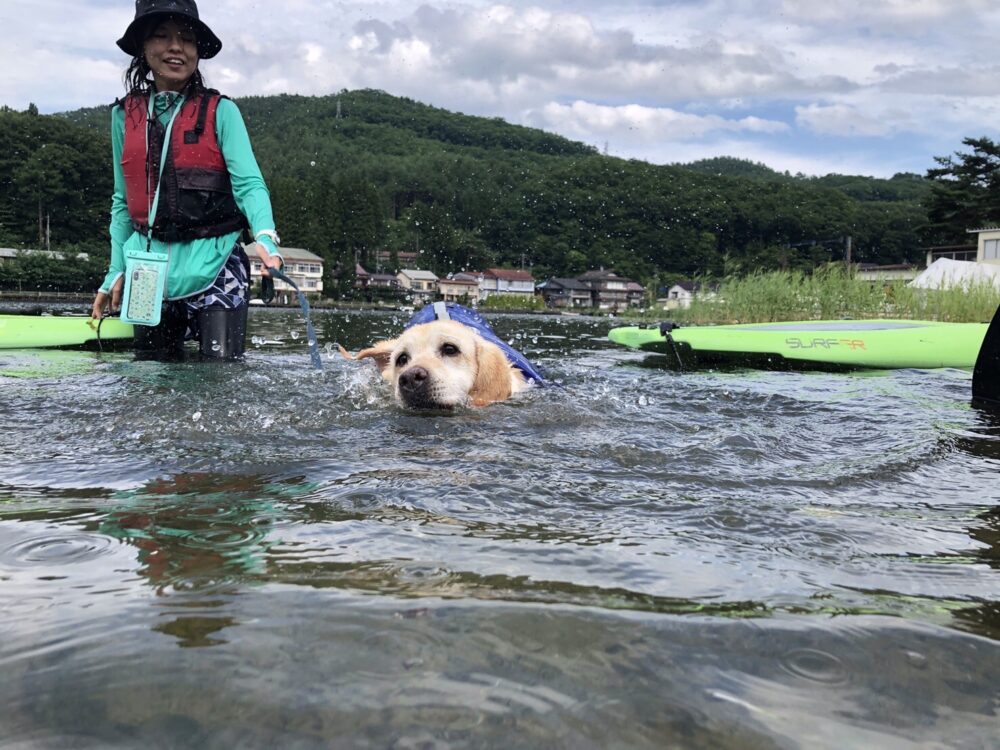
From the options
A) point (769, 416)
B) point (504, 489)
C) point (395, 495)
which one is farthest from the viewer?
point (769, 416)

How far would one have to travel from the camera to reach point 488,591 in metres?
1.38

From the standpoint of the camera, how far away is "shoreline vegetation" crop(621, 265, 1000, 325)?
1145 centimetres

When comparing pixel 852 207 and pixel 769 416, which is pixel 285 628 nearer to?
pixel 769 416

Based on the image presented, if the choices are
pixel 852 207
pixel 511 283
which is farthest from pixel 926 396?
pixel 511 283

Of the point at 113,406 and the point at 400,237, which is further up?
the point at 400,237

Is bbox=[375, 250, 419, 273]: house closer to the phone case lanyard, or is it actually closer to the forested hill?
the forested hill

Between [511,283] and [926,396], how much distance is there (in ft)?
306

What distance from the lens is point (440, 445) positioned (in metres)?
3.15

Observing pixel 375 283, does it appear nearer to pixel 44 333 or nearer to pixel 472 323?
pixel 44 333

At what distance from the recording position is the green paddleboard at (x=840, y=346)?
309 inches

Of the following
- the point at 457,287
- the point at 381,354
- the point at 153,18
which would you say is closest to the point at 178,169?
the point at 153,18

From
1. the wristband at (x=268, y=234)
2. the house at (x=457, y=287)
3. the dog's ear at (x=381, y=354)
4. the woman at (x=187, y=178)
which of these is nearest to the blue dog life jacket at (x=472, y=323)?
the dog's ear at (x=381, y=354)

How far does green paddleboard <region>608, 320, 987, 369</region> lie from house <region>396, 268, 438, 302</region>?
82.1 metres

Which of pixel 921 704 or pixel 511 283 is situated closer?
pixel 921 704
